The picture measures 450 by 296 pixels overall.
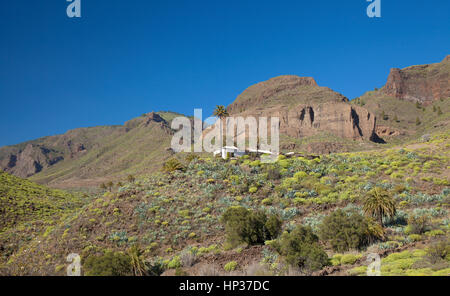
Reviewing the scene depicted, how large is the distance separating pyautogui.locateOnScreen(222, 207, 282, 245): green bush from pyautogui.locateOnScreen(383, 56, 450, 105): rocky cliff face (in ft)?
435

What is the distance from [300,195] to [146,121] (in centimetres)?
15514

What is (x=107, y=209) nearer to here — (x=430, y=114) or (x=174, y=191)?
(x=174, y=191)

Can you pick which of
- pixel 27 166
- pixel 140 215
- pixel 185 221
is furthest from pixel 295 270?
pixel 27 166

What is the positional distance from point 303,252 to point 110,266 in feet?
26.8

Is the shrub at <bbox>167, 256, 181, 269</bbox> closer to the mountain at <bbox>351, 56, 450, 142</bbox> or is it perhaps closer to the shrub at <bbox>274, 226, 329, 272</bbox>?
the shrub at <bbox>274, 226, 329, 272</bbox>

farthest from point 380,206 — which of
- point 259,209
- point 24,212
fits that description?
point 24,212

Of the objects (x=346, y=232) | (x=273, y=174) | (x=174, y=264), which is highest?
(x=273, y=174)

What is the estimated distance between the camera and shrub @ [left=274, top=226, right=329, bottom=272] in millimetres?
11805

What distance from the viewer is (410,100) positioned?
122438 mm

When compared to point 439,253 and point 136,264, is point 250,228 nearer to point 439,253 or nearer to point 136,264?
point 136,264

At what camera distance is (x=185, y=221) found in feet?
70.6

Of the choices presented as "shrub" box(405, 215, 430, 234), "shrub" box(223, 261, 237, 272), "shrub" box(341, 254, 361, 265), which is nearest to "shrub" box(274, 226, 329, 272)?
"shrub" box(341, 254, 361, 265)

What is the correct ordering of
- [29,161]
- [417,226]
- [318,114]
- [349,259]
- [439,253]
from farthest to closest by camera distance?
[29,161] < [318,114] < [417,226] < [349,259] < [439,253]

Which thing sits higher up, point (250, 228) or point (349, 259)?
point (250, 228)
